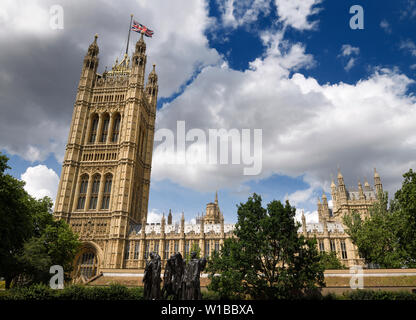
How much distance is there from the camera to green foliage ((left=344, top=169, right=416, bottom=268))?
30.2 metres

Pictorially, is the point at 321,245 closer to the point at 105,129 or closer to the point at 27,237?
the point at 27,237

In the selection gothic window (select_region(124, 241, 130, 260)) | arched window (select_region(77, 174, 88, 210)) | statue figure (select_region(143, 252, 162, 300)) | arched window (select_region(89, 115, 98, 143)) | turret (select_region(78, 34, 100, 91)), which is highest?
turret (select_region(78, 34, 100, 91))

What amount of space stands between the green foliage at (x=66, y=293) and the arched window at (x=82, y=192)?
124 ft

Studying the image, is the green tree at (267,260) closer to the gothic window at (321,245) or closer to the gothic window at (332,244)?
the gothic window at (321,245)

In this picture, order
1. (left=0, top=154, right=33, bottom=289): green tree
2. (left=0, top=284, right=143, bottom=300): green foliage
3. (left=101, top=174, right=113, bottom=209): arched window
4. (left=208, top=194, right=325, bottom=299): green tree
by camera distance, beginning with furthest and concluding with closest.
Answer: (left=101, top=174, right=113, bottom=209): arched window
(left=208, top=194, right=325, bottom=299): green tree
(left=0, top=154, right=33, bottom=289): green tree
(left=0, top=284, right=143, bottom=300): green foliage

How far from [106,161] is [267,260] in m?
41.2

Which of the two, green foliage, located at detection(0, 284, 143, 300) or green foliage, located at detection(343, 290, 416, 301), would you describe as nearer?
green foliage, located at detection(0, 284, 143, 300)

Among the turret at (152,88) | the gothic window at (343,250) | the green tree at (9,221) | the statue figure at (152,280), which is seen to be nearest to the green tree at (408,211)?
the gothic window at (343,250)

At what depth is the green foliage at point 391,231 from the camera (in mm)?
30250

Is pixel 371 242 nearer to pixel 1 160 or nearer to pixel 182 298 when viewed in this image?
pixel 182 298

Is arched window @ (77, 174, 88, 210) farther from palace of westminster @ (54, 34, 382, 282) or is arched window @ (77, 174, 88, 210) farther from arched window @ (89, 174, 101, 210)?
arched window @ (89, 174, 101, 210)

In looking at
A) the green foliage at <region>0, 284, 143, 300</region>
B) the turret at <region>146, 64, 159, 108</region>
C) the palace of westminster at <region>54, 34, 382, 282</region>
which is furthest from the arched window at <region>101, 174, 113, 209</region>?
the green foliage at <region>0, 284, 143, 300</region>

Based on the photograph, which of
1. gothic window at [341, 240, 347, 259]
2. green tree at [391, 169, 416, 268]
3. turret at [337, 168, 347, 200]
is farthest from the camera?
turret at [337, 168, 347, 200]
